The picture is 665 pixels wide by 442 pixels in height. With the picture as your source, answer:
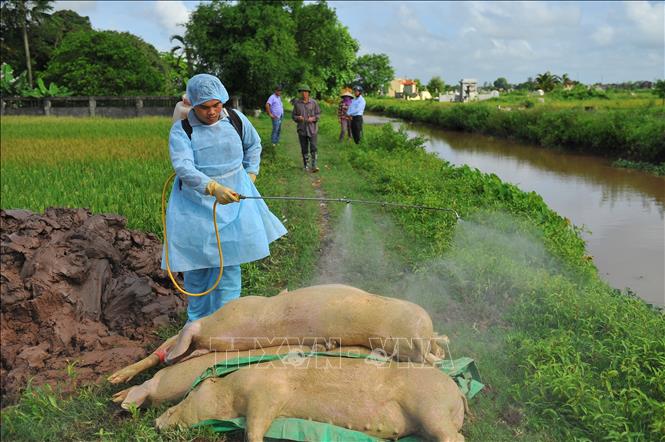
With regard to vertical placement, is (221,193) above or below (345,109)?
below

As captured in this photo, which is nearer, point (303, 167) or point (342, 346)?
point (342, 346)

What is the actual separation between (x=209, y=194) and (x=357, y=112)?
12.3 metres

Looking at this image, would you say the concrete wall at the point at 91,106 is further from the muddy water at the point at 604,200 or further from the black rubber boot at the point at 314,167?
the black rubber boot at the point at 314,167

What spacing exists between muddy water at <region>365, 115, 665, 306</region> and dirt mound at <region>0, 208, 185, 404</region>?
16.8 feet

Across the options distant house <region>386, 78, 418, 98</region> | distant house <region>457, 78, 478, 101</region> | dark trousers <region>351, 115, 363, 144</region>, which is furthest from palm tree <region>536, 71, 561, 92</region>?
dark trousers <region>351, 115, 363, 144</region>

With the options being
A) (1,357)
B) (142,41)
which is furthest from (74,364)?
(142,41)

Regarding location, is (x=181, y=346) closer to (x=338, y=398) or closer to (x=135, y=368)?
(x=135, y=368)

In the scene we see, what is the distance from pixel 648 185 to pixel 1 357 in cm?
1376

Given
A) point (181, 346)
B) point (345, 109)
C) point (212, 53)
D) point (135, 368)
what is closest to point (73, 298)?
point (135, 368)

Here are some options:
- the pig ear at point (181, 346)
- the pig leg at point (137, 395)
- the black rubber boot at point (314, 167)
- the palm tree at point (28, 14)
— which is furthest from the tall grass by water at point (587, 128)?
the palm tree at point (28, 14)

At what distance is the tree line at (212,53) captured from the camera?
29.1m

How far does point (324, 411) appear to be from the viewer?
2885 mm

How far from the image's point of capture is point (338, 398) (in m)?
2.89

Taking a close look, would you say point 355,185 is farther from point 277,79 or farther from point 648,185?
point 277,79
